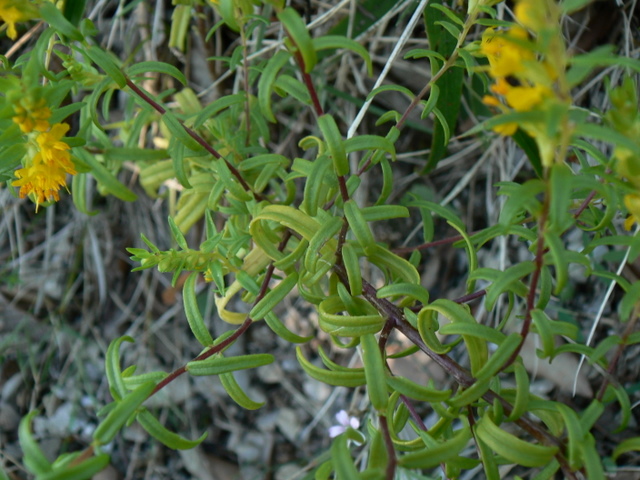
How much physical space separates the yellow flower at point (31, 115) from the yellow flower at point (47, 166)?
0.06m

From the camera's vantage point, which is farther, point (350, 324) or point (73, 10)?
point (73, 10)

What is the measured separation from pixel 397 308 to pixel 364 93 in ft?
3.08

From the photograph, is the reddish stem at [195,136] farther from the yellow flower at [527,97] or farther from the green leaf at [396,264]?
the yellow flower at [527,97]

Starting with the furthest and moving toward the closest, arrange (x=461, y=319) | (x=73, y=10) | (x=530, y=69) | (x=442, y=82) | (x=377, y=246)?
(x=442, y=82) → (x=73, y=10) → (x=377, y=246) → (x=461, y=319) → (x=530, y=69)

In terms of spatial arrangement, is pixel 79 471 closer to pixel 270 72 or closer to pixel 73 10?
pixel 270 72

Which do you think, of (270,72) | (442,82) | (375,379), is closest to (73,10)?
(270,72)

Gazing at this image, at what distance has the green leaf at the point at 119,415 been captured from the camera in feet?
2.43

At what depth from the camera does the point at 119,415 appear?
0.77 metres

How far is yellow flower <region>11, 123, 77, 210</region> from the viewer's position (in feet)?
3.01

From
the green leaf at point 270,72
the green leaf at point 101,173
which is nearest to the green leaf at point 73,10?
the green leaf at point 101,173

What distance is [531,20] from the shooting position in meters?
0.56

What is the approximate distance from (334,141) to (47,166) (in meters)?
0.47

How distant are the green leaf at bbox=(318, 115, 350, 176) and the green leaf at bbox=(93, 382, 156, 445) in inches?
16.3

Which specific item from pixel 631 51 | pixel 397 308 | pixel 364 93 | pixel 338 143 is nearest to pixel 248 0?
pixel 338 143
